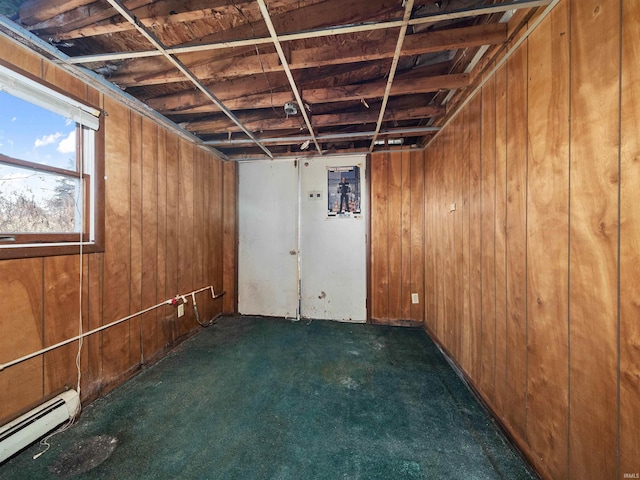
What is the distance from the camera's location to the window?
1312 millimetres

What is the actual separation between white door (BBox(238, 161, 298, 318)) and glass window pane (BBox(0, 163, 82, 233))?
1924 millimetres

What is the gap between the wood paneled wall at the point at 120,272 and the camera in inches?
53.5

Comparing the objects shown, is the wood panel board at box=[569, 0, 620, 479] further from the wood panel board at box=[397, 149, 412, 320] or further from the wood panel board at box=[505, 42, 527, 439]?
the wood panel board at box=[397, 149, 412, 320]

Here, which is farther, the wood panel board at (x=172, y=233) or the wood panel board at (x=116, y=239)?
the wood panel board at (x=172, y=233)

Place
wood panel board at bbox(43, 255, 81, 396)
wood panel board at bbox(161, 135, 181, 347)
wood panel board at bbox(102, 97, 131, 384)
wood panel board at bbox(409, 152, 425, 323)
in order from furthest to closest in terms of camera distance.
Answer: wood panel board at bbox(409, 152, 425, 323) → wood panel board at bbox(161, 135, 181, 347) → wood panel board at bbox(102, 97, 131, 384) → wood panel board at bbox(43, 255, 81, 396)

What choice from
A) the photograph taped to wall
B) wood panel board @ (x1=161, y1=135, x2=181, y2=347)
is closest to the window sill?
wood panel board @ (x1=161, y1=135, x2=181, y2=347)

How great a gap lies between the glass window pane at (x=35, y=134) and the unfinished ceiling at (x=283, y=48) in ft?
1.30

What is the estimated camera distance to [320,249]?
10.8ft

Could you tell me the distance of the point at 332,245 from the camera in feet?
10.7

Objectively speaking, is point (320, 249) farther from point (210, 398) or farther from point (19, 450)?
point (19, 450)

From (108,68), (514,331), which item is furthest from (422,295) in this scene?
(108,68)

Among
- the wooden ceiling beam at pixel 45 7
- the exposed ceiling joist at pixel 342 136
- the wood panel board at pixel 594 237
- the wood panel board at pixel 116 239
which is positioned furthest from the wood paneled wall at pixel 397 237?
the wooden ceiling beam at pixel 45 7

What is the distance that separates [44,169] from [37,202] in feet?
0.70

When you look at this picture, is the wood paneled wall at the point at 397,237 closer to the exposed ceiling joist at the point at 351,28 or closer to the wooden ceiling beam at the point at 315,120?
the wooden ceiling beam at the point at 315,120
